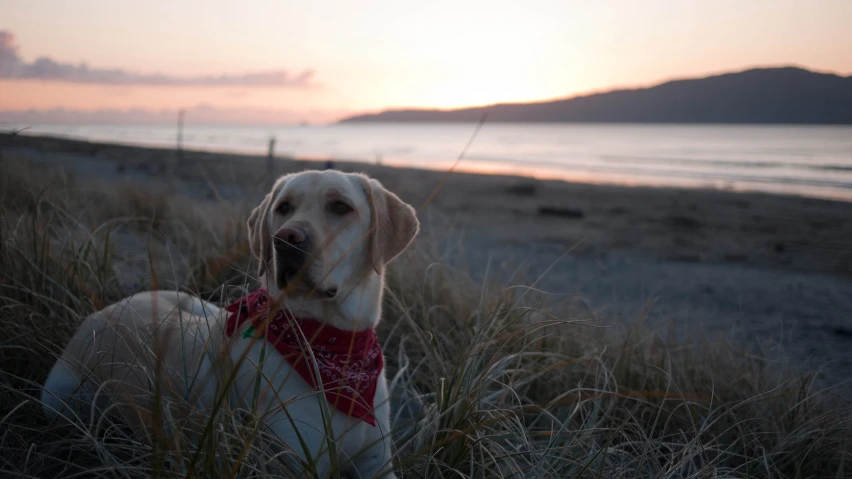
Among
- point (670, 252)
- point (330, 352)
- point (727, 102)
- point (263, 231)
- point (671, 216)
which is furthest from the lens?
point (727, 102)

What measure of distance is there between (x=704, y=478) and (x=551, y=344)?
1.73m

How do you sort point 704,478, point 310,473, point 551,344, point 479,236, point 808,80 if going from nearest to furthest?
point 310,473 → point 704,478 → point 551,344 → point 479,236 → point 808,80

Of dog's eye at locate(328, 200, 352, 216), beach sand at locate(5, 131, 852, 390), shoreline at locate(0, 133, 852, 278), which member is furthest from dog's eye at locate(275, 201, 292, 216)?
shoreline at locate(0, 133, 852, 278)

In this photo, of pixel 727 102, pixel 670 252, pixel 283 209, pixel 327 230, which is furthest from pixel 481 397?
Result: pixel 727 102

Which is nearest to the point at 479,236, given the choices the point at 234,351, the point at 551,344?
the point at 551,344

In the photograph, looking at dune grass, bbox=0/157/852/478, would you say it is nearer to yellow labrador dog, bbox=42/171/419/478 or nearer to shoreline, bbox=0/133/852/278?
yellow labrador dog, bbox=42/171/419/478

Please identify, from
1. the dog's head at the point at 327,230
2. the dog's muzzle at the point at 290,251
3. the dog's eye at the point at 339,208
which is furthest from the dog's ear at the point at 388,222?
the dog's muzzle at the point at 290,251

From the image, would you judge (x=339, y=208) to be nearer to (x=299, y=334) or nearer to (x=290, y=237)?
(x=290, y=237)

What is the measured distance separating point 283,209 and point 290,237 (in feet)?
1.86

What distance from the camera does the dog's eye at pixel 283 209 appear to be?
269 cm

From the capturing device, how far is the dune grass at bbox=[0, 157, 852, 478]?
6.61 ft

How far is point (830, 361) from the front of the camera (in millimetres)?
4148

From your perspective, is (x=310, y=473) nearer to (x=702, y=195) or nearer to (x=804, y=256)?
(x=804, y=256)

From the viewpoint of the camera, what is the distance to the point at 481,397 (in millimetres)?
2627
